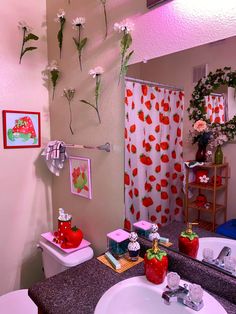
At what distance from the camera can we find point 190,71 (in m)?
1.11

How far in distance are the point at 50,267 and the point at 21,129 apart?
1.11 metres

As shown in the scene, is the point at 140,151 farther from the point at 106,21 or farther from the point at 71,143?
the point at 106,21

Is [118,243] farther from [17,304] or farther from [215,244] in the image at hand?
[17,304]

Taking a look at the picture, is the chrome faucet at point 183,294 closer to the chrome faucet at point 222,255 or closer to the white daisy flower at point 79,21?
the chrome faucet at point 222,255

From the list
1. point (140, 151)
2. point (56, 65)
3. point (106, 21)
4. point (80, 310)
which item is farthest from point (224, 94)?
point (56, 65)

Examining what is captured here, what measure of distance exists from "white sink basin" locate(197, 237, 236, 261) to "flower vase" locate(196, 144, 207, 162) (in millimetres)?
378

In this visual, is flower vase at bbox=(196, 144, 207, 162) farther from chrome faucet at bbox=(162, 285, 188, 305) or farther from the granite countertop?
chrome faucet at bbox=(162, 285, 188, 305)

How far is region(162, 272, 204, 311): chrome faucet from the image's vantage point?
0.86 metres

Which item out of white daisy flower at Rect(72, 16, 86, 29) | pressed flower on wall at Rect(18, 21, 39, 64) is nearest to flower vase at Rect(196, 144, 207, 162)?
white daisy flower at Rect(72, 16, 86, 29)

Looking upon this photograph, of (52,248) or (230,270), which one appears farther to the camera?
(52,248)

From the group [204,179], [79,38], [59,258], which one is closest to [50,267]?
[59,258]

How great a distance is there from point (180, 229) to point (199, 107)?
629mm

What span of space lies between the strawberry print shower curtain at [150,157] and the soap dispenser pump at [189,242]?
14 cm

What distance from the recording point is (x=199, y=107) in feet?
3.55
